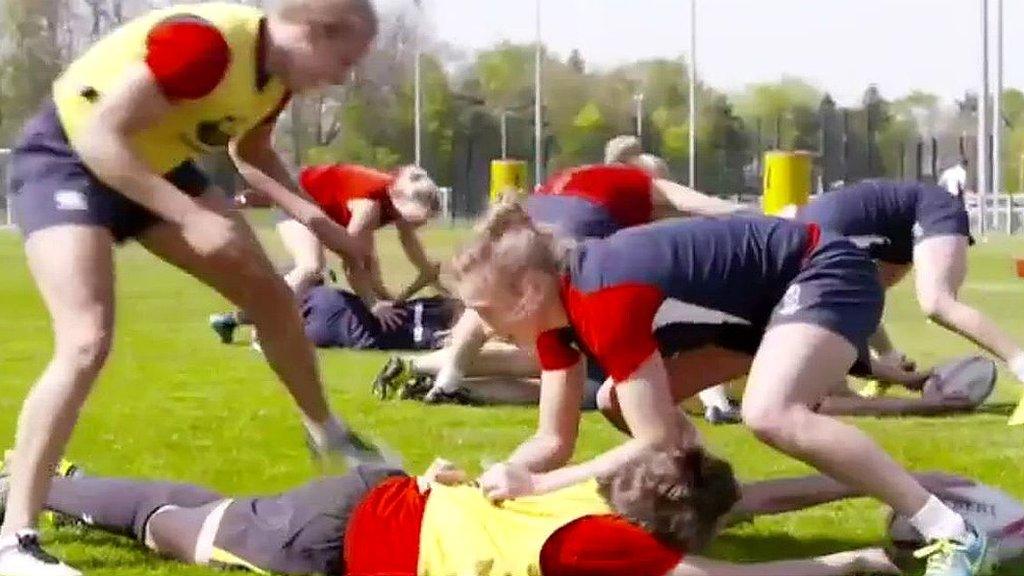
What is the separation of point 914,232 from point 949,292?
0.37 meters

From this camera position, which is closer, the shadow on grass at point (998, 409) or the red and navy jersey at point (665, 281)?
the red and navy jersey at point (665, 281)

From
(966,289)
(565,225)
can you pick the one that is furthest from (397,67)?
(565,225)

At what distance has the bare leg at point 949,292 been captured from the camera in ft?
26.3

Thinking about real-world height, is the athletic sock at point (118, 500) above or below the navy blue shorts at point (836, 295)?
below

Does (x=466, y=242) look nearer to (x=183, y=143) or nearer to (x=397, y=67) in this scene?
(x=183, y=143)

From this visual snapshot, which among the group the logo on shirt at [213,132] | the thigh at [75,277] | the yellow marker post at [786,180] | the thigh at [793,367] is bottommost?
the yellow marker post at [786,180]

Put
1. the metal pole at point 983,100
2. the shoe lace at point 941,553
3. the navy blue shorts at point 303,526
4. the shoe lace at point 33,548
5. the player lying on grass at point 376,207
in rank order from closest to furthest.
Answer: the shoe lace at point 941,553 → the navy blue shorts at point 303,526 → the shoe lace at point 33,548 → the player lying on grass at point 376,207 → the metal pole at point 983,100

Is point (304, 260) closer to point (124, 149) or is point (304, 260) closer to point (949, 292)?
point (949, 292)

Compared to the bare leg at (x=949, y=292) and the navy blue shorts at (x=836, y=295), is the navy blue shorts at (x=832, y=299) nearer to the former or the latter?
the navy blue shorts at (x=836, y=295)

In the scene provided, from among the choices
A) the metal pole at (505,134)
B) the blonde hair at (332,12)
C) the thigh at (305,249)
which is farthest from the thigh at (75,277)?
the metal pole at (505,134)

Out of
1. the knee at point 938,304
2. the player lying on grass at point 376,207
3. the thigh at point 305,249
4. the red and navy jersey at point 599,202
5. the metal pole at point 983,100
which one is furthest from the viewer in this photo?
the metal pole at point 983,100

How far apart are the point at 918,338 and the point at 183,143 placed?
8278mm

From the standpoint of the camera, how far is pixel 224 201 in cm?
591

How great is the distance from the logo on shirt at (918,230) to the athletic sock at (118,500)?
3952 mm
